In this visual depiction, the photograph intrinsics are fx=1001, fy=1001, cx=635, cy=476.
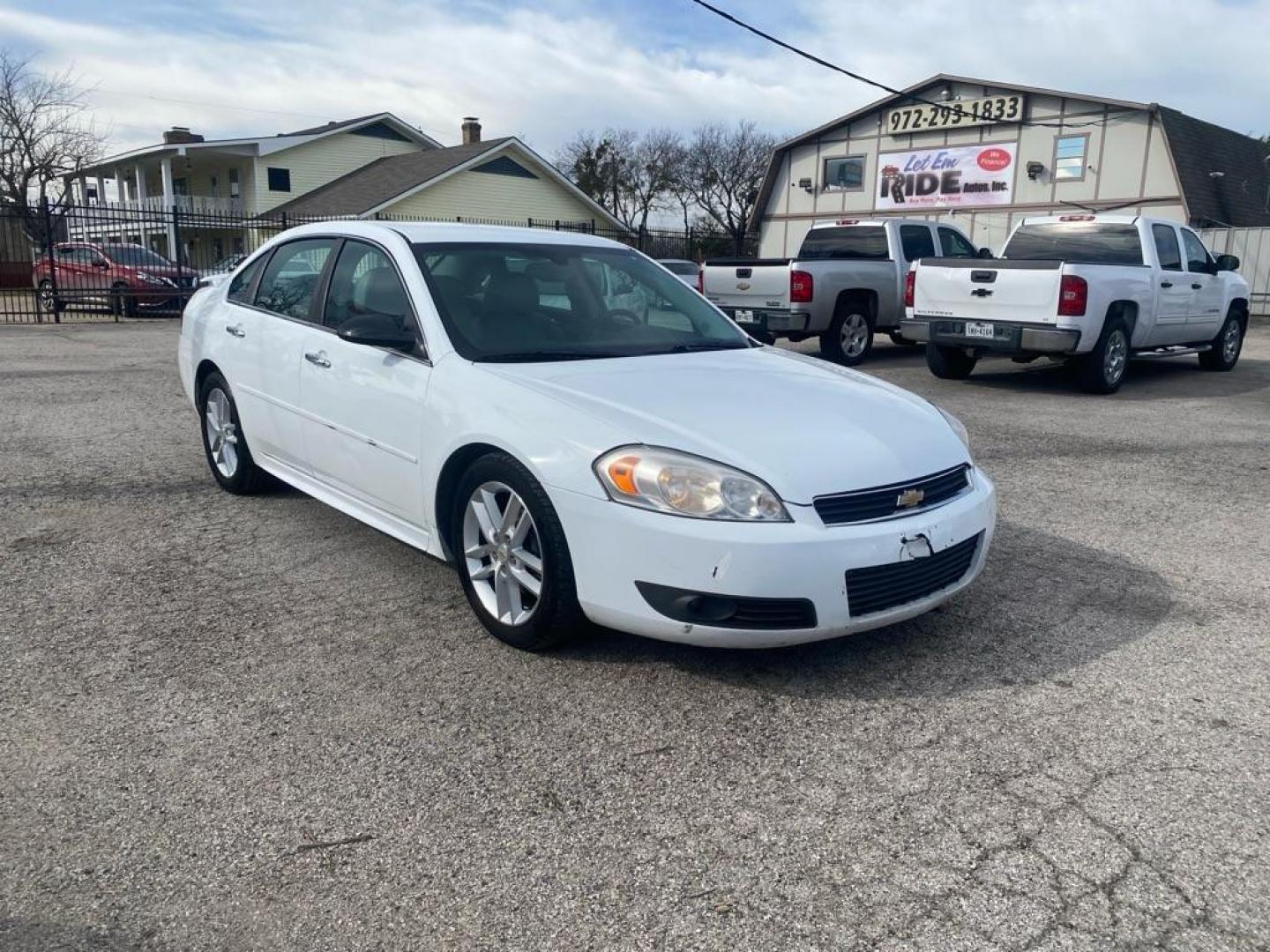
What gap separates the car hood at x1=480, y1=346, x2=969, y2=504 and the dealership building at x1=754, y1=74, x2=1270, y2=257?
25.5 m

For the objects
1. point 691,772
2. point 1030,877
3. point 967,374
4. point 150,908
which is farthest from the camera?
point 967,374

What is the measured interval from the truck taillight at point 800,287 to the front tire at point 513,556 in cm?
903

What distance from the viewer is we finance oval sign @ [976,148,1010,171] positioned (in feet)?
95.2

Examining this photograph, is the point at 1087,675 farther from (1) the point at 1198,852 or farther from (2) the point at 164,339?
(2) the point at 164,339

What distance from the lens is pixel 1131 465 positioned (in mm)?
7164

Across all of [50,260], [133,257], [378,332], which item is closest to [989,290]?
[378,332]

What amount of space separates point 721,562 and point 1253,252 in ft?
86.5

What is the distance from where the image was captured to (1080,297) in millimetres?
9859

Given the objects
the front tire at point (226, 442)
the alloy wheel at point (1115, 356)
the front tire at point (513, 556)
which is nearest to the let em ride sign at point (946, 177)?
the alloy wheel at point (1115, 356)

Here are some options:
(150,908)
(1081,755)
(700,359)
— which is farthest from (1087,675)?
(150,908)

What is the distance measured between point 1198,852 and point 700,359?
2573mm

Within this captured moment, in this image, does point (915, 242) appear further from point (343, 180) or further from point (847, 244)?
point (343, 180)

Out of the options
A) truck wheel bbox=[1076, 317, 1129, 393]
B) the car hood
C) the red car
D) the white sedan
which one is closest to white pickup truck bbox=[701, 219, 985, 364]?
truck wheel bbox=[1076, 317, 1129, 393]

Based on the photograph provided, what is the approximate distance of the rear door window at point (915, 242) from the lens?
13625 mm
